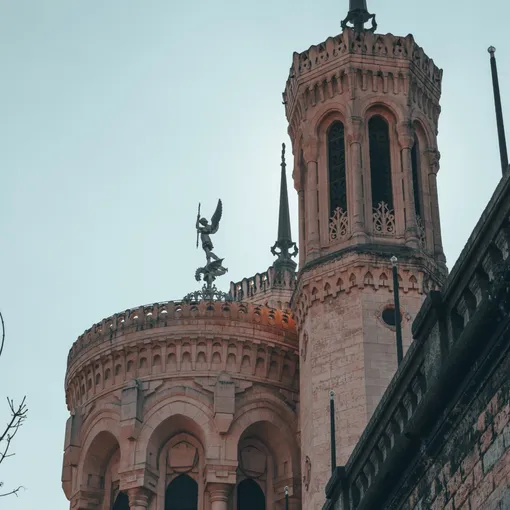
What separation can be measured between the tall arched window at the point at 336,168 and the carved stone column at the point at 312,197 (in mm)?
413

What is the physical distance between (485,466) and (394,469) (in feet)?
8.98

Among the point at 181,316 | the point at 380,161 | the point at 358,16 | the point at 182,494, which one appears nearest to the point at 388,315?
the point at 380,161

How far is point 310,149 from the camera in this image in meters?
35.4

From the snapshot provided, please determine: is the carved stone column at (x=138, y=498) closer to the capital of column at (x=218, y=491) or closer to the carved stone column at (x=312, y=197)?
the capital of column at (x=218, y=491)

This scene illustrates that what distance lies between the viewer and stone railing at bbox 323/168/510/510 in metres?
12.6

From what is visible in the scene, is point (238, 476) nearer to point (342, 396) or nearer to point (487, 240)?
point (342, 396)

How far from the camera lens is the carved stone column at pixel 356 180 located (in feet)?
109

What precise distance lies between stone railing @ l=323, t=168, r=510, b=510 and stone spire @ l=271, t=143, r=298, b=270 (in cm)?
3319

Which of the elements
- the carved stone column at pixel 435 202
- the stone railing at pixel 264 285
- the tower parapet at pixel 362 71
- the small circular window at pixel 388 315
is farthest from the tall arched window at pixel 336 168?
the stone railing at pixel 264 285

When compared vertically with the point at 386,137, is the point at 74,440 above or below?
below

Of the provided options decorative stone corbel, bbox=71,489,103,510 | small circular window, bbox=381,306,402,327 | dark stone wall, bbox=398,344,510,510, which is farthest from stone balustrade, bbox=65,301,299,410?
dark stone wall, bbox=398,344,510,510

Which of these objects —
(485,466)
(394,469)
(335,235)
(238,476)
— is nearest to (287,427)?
(238,476)

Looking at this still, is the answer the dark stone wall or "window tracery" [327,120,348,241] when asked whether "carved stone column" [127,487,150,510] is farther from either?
the dark stone wall

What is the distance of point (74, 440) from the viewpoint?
39.1m
